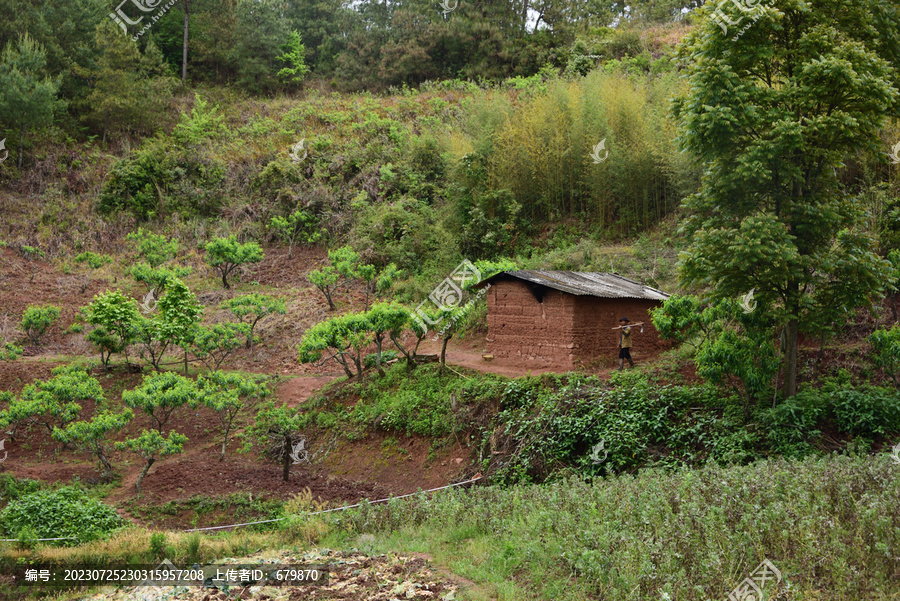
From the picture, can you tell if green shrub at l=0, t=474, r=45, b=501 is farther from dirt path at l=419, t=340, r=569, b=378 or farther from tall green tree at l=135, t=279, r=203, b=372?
dirt path at l=419, t=340, r=569, b=378

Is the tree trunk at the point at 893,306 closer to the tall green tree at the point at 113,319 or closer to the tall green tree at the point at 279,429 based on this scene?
the tall green tree at the point at 279,429

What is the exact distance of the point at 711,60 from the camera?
1077cm

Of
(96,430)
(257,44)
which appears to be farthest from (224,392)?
(257,44)

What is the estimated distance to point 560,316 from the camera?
14844 millimetres

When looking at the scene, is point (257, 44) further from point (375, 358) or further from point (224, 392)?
point (224, 392)

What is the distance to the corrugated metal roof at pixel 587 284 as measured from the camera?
14641 mm

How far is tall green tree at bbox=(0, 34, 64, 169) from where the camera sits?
28.0 m

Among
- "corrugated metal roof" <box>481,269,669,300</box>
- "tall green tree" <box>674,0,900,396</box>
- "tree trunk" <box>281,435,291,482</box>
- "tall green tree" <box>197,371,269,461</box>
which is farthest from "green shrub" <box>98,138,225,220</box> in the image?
"tall green tree" <box>674,0,900,396</box>

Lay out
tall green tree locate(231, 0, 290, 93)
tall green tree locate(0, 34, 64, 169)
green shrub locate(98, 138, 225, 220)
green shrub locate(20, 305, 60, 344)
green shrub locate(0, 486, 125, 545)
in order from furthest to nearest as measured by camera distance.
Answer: tall green tree locate(231, 0, 290, 93)
green shrub locate(98, 138, 225, 220)
tall green tree locate(0, 34, 64, 169)
green shrub locate(20, 305, 60, 344)
green shrub locate(0, 486, 125, 545)

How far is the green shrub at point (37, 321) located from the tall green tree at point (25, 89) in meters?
11.8

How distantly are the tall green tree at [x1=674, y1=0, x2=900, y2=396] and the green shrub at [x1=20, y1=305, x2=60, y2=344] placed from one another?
18340 mm

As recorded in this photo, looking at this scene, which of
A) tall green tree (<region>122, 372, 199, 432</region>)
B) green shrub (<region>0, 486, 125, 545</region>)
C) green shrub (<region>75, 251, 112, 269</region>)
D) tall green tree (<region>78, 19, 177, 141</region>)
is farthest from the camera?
tall green tree (<region>78, 19, 177, 141</region>)

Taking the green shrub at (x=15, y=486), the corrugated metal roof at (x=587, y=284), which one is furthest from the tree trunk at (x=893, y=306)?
the green shrub at (x=15, y=486)

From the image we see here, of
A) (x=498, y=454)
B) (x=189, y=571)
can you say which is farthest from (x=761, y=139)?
(x=189, y=571)
